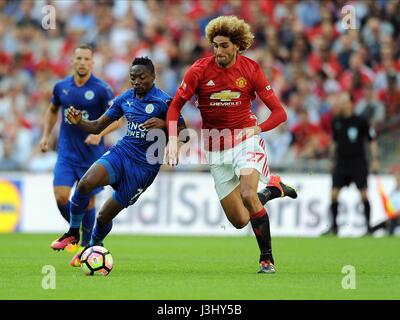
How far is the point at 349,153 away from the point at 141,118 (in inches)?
380

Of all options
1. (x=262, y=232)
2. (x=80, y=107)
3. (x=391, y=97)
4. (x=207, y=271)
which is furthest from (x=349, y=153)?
(x=262, y=232)

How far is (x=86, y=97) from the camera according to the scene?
46.3 feet

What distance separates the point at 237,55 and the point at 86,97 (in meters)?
3.15

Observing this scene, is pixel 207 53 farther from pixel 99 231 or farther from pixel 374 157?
pixel 99 231

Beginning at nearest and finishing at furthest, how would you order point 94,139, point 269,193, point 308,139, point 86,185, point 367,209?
point 86,185
point 269,193
point 94,139
point 367,209
point 308,139

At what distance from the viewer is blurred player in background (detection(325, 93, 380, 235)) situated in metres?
20.3

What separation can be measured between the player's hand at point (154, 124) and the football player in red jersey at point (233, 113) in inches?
11.0

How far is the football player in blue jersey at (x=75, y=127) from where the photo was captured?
1411 centimetres

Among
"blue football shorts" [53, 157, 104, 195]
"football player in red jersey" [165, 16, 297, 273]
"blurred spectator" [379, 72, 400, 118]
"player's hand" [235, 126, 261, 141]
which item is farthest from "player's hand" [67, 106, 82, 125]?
"blurred spectator" [379, 72, 400, 118]

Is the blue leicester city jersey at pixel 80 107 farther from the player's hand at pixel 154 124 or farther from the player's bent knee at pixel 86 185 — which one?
the player's bent knee at pixel 86 185

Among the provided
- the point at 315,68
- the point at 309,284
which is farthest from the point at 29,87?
the point at 309,284

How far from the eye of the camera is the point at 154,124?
11.6m
